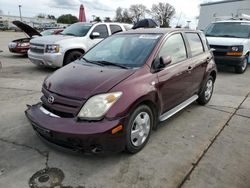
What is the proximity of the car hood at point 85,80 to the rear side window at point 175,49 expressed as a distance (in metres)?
0.84

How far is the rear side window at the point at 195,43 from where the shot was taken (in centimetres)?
Result: 475

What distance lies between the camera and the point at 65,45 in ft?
27.3

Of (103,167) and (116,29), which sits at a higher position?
(116,29)

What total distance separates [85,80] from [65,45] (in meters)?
5.45

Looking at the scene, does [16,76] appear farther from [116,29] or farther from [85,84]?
[85,84]

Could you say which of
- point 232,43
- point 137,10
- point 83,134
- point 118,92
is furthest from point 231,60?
point 137,10

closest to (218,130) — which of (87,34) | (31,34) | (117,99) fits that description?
(117,99)

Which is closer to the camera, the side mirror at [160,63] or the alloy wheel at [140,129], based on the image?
the alloy wheel at [140,129]

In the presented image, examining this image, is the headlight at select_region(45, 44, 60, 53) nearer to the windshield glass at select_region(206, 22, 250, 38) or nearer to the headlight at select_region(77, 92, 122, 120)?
the headlight at select_region(77, 92, 122, 120)

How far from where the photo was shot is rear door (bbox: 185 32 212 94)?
4.66 meters

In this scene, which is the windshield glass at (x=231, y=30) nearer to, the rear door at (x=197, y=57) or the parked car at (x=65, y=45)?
the parked car at (x=65, y=45)

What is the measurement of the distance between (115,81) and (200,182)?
154cm

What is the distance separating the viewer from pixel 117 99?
3.00m

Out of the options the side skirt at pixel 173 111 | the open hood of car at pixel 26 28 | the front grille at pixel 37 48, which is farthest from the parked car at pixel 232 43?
the open hood of car at pixel 26 28
